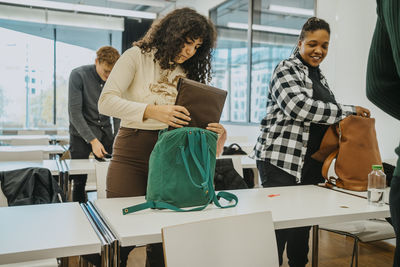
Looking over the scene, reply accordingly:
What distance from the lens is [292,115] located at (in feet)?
6.00

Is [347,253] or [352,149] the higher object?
[352,149]

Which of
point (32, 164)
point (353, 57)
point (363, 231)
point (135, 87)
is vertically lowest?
point (363, 231)

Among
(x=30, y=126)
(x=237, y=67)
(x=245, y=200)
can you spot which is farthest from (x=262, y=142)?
(x=30, y=126)

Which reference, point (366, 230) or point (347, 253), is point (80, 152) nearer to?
point (366, 230)

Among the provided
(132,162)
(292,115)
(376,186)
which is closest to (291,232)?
(376,186)

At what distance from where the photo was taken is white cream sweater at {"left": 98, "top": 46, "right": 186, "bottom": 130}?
1465mm

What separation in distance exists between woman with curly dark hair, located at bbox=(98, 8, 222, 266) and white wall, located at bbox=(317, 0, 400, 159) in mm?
2277

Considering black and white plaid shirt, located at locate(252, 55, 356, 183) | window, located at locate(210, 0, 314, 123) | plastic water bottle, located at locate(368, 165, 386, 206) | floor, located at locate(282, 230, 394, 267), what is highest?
window, located at locate(210, 0, 314, 123)

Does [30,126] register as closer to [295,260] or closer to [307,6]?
[307,6]

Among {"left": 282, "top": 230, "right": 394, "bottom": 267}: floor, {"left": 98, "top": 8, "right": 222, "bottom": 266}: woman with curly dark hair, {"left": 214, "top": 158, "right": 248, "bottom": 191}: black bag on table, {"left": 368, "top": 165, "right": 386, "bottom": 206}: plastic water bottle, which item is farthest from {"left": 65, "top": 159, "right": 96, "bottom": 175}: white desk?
{"left": 368, "top": 165, "right": 386, "bottom": 206}: plastic water bottle

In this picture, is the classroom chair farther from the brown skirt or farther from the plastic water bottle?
the brown skirt

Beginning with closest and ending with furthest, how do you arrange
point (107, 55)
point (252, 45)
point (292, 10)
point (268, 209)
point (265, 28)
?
point (268, 209) → point (107, 55) → point (292, 10) → point (265, 28) → point (252, 45)

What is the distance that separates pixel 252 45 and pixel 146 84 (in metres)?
4.59

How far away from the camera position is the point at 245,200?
1.58 metres
